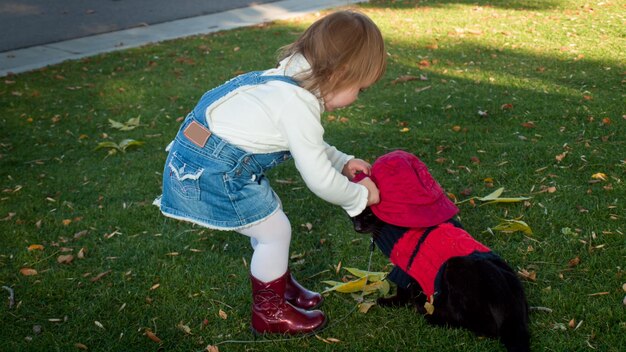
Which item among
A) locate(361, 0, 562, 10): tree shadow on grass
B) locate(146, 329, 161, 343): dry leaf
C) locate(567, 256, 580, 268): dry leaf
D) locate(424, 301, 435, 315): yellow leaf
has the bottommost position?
locate(361, 0, 562, 10): tree shadow on grass

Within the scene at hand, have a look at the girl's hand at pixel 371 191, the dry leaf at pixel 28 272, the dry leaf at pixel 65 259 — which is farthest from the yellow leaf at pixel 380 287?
the dry leaf at pixel 28 272

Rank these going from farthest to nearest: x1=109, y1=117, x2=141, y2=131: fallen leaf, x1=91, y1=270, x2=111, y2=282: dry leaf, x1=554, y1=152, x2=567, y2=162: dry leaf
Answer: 1. x1=109, y1=117, x2=141, y2=131: fallen leaf
2. x1=554, y1=152, x2=567, y2=162: dry leaf
3. x1=91, y1=270, x2=111, y2=282: dry leaf

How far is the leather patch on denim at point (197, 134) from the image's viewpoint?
2744mm

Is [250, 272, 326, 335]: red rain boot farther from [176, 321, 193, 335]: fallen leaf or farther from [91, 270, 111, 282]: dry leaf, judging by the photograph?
[91, 270, 111, 282]: dry leaf

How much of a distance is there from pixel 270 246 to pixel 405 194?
580 millimetres

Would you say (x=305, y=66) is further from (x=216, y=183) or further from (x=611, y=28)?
(x=611, y=28)

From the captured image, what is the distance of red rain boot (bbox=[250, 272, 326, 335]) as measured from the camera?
2.94 m

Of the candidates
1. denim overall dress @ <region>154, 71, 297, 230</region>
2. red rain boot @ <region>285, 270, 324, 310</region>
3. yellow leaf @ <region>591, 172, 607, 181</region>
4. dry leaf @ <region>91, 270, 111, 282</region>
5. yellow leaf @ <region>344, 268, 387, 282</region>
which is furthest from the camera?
yellow leaf @ <region>591, 172, 607, 181</region>

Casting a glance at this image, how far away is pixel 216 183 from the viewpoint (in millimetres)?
2729

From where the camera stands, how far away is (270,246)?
9.39ft

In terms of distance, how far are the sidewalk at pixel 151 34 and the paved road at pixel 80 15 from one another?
Answer: 339mm

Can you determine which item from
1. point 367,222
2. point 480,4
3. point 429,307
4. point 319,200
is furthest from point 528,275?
point 480,4

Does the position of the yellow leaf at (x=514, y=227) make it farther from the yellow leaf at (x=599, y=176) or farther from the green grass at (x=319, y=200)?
the yellow leaf at (x=599, y=176)

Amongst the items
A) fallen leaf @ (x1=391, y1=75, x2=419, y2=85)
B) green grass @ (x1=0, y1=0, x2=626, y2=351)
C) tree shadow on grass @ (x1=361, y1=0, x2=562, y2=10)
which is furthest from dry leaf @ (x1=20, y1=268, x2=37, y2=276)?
tree shadow on grass @ (x1=361, y1=0, x2=562, y2=10)
